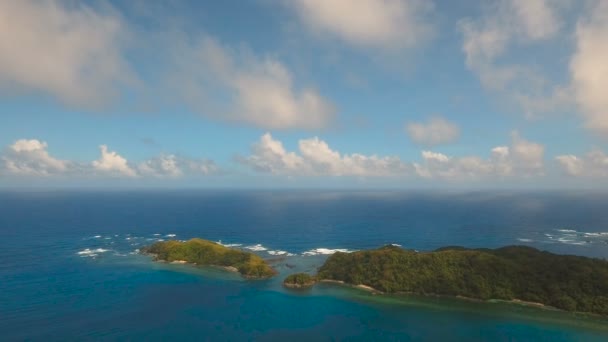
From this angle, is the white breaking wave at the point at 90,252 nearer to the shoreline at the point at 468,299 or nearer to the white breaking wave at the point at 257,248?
the white breaking wave at the point at 257,248

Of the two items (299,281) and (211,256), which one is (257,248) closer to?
(211,256)

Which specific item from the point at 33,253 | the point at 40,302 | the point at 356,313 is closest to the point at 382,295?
the point at 356,313

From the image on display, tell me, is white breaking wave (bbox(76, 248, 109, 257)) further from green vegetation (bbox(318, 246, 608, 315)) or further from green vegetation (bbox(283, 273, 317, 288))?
green vegetation (bbox(318, 246, 608, 315))

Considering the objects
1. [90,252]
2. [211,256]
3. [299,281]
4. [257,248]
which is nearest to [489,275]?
[299,281]

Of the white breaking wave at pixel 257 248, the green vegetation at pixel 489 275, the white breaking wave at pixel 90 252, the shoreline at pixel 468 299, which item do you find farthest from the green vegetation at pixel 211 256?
the shoreline at pixel 468 299

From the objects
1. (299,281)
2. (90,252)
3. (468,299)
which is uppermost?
(90,252)

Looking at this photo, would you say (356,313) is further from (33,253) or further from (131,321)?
(33,253)
